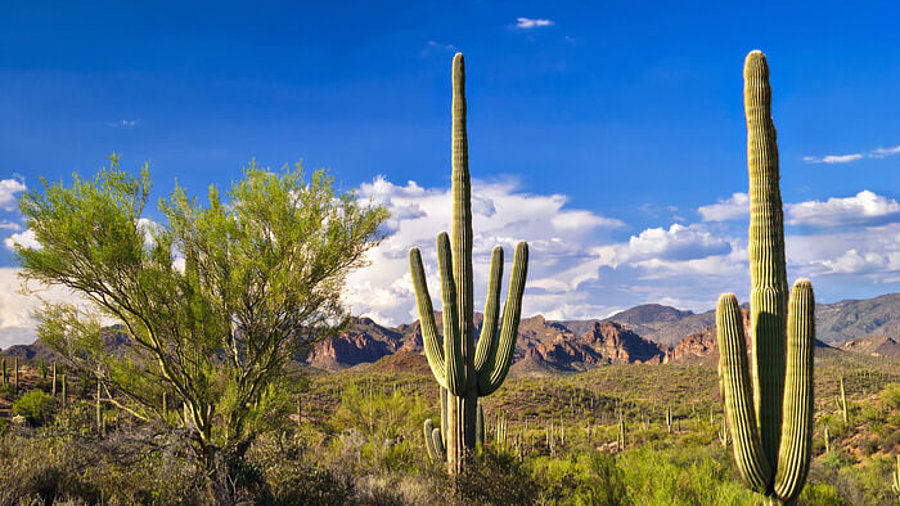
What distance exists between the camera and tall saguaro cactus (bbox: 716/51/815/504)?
26.6ft

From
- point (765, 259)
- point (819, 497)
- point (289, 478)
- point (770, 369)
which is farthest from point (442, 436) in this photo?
point (765, 259)

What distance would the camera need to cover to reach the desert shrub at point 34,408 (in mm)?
27500

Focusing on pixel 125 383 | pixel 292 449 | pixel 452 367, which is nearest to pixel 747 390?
pixel 452 367

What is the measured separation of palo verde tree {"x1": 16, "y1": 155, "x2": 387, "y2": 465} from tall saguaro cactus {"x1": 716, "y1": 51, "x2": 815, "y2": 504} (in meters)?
7.81

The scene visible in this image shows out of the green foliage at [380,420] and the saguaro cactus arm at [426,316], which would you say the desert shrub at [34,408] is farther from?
the saguaro cactus arm at [426,316]

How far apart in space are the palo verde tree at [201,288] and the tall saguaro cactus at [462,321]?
2.35m

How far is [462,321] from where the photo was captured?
12.5m

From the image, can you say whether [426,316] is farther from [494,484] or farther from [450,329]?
[494,484]

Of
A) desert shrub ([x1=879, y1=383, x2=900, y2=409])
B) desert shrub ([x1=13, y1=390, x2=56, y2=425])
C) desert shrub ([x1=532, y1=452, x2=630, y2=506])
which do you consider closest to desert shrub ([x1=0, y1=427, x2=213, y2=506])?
desert shrub ([x1=532, y1=452, x2=630, y2=506])

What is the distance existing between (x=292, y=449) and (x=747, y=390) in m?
8.16

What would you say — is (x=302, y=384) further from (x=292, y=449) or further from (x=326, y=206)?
(x=326, y=206)

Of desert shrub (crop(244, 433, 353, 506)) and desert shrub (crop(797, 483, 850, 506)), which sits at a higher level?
desert shrub (crop(244, 433, 353, 506))

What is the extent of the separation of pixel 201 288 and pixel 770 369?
10.0 metres

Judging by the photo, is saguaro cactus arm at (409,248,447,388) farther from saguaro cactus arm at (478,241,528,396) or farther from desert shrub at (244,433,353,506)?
desert shrub at (244,433,353,506)
